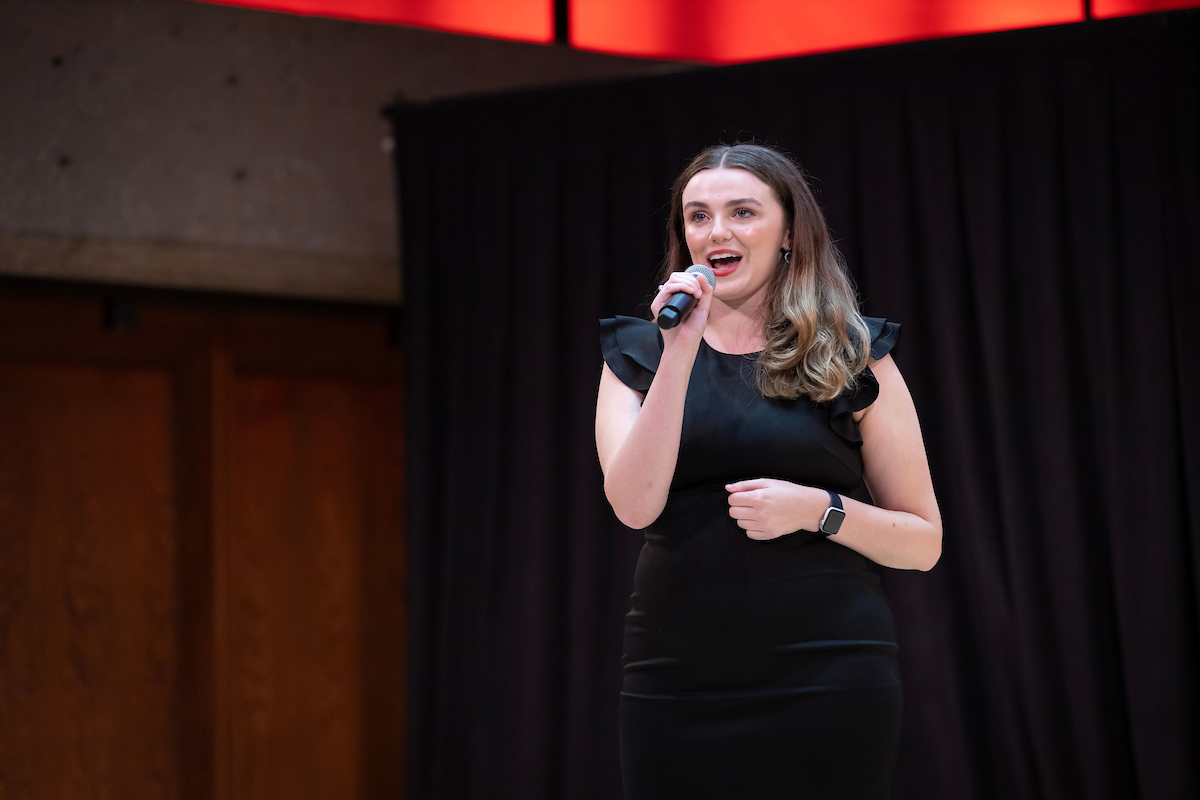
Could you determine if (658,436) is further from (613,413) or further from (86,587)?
(86,587)

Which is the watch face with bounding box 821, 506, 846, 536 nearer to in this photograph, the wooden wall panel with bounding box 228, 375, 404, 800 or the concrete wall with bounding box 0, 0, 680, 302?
the concrete wall with bounding box 0, 0, 680, 302

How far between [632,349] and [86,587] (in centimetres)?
238

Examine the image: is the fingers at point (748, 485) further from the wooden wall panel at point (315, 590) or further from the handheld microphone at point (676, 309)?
the wooden wall panel at point (315, 590)

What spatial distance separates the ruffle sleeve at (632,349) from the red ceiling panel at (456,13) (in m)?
1.65

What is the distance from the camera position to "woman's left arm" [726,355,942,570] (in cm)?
129

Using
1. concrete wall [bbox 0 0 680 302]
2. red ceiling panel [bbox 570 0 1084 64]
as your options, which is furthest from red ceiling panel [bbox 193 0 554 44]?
concrete wall [bbox 0 0 680 302]

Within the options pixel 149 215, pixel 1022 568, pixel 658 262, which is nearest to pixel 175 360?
pixel 149 215

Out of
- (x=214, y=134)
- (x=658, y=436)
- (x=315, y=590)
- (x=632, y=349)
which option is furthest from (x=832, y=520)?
(x=315, y=590)

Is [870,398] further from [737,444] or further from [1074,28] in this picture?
[1074,28]

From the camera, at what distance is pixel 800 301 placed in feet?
4.75

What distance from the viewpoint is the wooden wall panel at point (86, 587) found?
312 centimetres

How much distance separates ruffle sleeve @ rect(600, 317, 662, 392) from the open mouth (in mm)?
107

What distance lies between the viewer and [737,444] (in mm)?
1359

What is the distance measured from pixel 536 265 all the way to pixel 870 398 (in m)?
1.77
